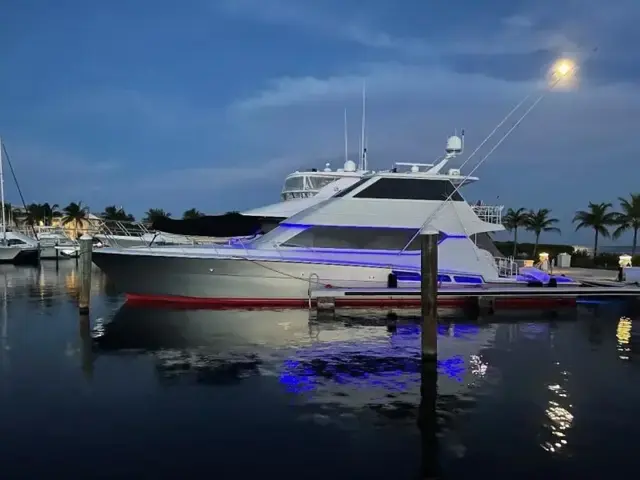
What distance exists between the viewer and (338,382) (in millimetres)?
10141

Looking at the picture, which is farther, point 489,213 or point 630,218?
point 630,218

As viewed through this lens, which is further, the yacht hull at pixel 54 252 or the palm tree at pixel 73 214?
the palm tree at pixel 73 214

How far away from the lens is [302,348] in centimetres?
1291

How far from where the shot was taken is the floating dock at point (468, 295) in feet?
57.1

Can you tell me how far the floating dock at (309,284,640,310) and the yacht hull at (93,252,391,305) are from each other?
Result: 26.6 inches

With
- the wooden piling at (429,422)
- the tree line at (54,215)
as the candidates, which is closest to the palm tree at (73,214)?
the tree line at (54,215)

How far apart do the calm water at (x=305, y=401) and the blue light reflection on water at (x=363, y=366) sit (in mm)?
53

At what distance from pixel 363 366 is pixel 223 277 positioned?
8.06m

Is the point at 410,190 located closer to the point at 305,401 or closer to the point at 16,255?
the point at 305,401

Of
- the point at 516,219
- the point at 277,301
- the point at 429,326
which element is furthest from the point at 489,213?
the point at 516,219

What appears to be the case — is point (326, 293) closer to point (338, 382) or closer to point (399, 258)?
point (399, 258)

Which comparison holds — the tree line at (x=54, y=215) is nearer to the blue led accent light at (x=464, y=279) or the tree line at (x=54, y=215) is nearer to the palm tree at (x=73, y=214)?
the palm tree at (x=73, y=214)

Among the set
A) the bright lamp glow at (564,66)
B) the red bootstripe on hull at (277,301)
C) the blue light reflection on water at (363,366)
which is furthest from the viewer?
the red bootstripe on hull at (277,301)

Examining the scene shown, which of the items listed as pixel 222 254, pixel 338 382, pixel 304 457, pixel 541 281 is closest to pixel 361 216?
pixel 222 254
